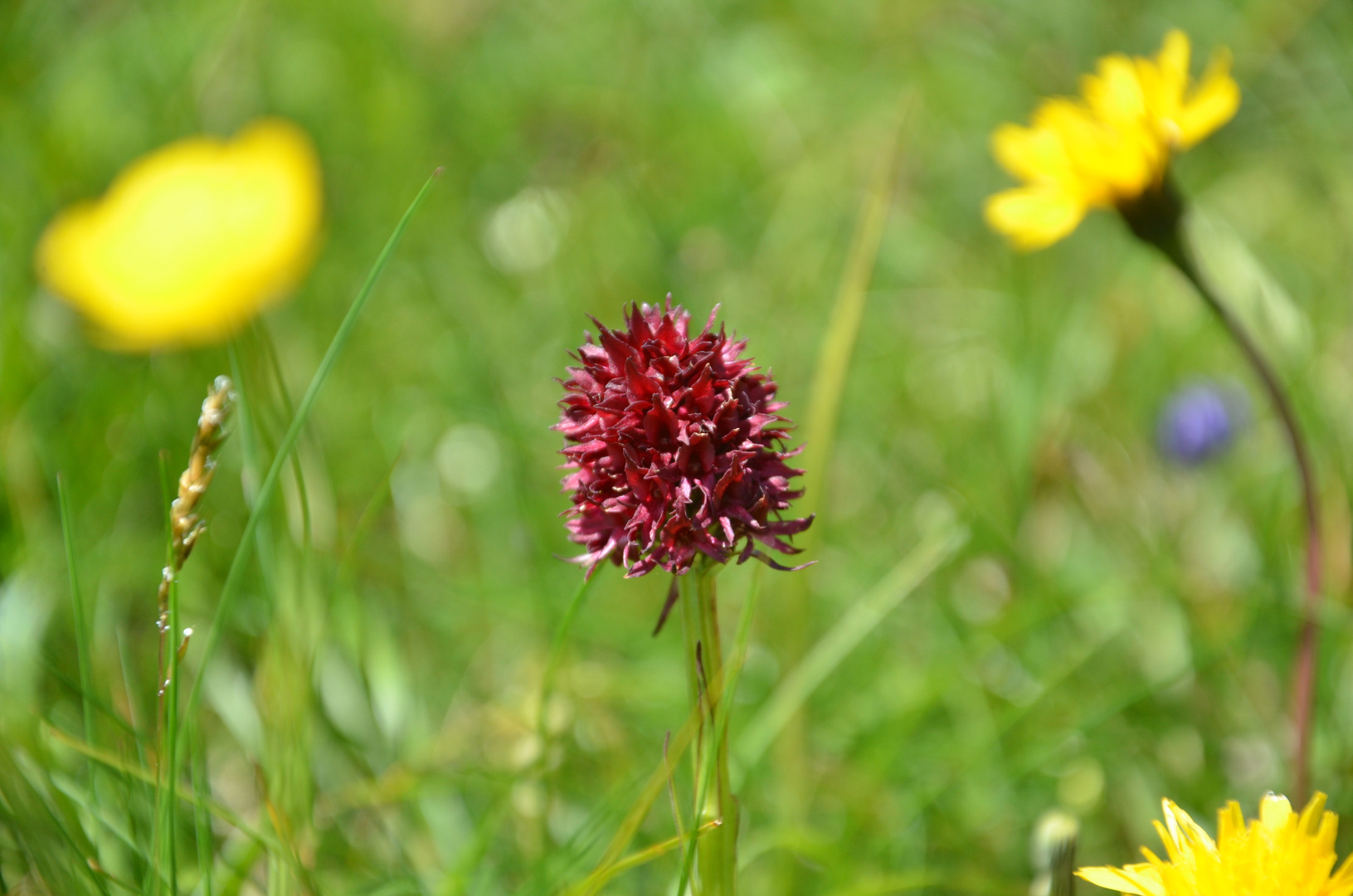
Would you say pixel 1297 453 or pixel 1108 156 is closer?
pixel 1297 453

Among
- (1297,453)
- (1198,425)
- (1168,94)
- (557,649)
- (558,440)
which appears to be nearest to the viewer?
(557,649)

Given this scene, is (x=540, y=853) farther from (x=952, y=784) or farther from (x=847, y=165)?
(x=847, y=165)

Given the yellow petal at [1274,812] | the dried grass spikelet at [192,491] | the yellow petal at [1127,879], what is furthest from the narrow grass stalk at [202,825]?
the yellow petal at [1274,812]

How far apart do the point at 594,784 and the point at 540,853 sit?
1.09 feet

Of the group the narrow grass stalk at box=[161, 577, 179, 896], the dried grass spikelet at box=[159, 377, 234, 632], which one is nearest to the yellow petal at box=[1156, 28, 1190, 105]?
the dried grass spikelet at box=[159, 377, 234, 632]

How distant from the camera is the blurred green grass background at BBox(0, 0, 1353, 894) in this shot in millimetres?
1651

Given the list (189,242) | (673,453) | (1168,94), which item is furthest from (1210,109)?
(189,242)

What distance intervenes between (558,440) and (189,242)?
0.87m

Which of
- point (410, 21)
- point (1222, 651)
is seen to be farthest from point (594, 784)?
→ point (410, 21)

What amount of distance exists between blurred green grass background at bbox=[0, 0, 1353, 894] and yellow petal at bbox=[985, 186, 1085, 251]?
0.84ft

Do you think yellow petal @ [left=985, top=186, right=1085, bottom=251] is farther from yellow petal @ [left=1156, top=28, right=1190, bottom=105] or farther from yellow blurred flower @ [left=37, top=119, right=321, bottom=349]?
yellow blurred flower @ [left=37, top=119, right=321, bottom=349]

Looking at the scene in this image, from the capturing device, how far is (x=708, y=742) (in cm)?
103

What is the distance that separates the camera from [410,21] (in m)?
3.98

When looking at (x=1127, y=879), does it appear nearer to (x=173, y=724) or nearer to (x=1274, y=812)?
(x=1274, y=812)
